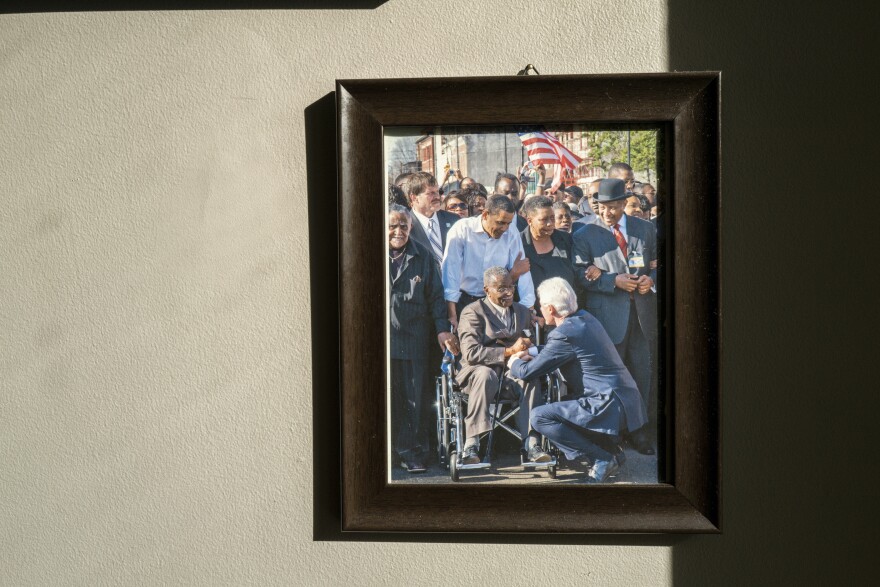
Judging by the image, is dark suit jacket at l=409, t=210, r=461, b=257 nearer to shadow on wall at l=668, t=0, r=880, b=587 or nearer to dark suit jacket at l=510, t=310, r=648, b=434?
dark suit jacket at l=510, t=310, r=648, b=434

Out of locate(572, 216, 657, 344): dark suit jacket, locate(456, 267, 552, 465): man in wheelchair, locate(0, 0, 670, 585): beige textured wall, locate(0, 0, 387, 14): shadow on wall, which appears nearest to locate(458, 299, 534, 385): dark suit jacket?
locate(456, 267, 552, 465): man in wheelchair

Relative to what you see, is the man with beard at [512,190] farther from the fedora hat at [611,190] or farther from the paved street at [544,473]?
the paved street at [544,473]

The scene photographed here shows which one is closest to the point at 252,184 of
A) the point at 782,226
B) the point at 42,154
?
the point at 42,154

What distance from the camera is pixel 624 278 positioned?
3.63 ft

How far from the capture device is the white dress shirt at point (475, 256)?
111 centimetres

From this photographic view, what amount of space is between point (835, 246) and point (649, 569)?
1.83 feet

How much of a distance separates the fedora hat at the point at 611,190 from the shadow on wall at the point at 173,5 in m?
0.43

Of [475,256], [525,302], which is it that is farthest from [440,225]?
[525,302]

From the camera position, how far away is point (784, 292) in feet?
3.67

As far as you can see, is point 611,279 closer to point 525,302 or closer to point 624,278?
point 624,278

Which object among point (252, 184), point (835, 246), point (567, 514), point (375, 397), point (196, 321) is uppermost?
point (252, 184)

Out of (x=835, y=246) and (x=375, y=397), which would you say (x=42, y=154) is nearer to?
(x=375, y=397)

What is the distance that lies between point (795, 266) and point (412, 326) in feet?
1.89

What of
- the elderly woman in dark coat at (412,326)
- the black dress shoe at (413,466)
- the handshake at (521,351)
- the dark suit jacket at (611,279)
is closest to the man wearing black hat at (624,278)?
the dark suit jacket at (611,279)
